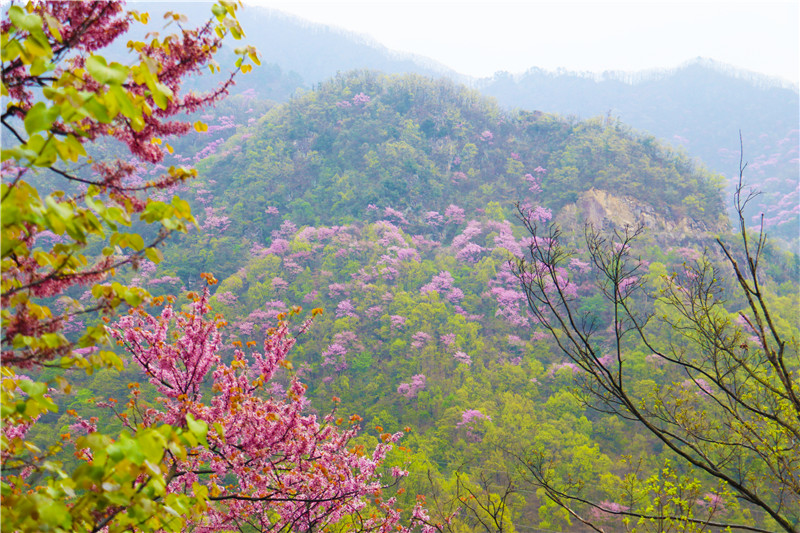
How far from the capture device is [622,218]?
872 inches

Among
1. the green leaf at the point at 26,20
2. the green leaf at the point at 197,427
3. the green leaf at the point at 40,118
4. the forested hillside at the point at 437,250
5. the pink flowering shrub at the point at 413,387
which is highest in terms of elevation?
the green leaf at the point at 26,20

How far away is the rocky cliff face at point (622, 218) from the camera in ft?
71.3

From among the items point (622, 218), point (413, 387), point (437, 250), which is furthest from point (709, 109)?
point (413, 387)

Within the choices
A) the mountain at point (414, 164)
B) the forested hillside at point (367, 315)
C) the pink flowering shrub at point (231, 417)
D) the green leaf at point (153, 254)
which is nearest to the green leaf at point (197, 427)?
the forested hillside at point (367, 315)

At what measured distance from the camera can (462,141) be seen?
2791 cm

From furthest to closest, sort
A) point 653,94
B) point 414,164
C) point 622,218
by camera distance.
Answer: point 653,94 < point 414,164 < point 622,218

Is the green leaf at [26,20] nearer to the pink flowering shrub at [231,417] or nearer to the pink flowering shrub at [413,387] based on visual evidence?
the pink flowering shrub at [231,417]

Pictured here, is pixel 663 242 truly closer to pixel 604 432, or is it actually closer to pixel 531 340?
pixel 531 340

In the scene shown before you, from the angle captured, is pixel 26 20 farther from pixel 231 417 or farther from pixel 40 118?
pixel 231 417

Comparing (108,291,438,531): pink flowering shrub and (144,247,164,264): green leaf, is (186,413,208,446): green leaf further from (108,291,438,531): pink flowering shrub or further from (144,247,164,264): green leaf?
(108,291,438,531): pink flowering shrub

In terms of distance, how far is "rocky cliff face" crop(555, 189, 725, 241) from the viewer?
21.7 m

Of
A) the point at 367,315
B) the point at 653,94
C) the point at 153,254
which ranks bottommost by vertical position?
the point at 367,315

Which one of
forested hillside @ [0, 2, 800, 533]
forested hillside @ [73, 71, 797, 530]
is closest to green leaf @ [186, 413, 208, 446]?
forested hillside @ [0, 2, 800, 533]

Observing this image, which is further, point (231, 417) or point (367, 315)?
point (367, 315)
